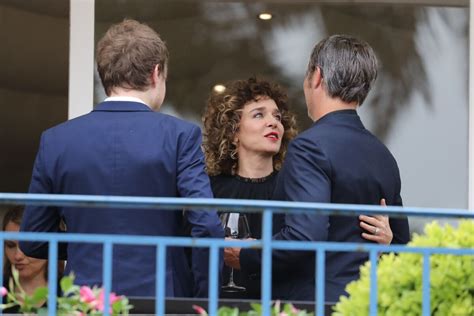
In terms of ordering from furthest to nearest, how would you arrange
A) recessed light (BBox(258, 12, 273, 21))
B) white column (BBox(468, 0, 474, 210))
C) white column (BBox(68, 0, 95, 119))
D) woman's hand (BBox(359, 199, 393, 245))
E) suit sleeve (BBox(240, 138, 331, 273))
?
1. recessed light (BBox(258, 12, 273, 21))
2. white column (BBox(468, 0, 474, 210))
3. white column (BBox(68, 0, 95, 119))
4. woman's hand (BBox(359, 199, 393, 245))
5. suit sleeve (BBox(240, 138, 331, 273))

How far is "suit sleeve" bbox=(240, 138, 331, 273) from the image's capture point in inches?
149

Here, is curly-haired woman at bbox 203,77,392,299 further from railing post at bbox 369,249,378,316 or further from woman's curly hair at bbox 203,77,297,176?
railing post at bbox 369,249,378,316

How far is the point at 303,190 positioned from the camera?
3.80m

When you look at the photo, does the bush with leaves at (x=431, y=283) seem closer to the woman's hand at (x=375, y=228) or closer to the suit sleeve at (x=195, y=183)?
the suit sleeve at (x=195, y=183)

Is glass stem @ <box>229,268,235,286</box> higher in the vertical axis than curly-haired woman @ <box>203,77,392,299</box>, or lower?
lower

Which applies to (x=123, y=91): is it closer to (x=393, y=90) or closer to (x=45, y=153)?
(x=45, y=153)

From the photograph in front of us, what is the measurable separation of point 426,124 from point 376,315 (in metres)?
4.16

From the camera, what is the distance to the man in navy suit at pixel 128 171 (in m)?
3.68

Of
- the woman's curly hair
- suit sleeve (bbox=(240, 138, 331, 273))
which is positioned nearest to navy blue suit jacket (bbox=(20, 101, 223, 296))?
suit sleeve (bbox=(240, 138, 331, 273))

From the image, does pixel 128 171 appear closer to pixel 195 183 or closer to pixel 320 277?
pixel 195 183

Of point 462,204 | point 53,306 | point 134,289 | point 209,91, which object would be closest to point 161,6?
point 209,91

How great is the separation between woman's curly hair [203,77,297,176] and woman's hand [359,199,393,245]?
3.29 feet

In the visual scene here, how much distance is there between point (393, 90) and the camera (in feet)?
22.9

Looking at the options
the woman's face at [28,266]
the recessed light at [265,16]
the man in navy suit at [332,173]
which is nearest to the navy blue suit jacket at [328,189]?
the man in navy suit at [332,173]
